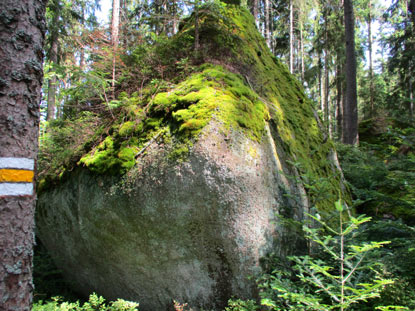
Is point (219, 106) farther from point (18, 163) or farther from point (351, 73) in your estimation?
point (351, 73)

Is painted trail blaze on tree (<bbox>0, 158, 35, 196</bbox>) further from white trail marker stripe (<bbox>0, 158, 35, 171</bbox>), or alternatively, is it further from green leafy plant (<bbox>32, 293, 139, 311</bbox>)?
green leafy plant (<bbox>32, 293, 139, 311</bbox>)

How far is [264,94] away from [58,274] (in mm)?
5369

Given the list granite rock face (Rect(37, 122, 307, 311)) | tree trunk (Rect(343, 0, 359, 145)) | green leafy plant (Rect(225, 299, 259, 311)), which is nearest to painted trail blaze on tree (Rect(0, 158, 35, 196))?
granite rock face (Rect(37, 122, 307, 311))

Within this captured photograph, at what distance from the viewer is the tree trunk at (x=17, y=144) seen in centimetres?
165

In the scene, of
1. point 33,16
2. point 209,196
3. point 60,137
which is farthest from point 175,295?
point 60,137

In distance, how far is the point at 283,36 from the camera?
70.1 feet

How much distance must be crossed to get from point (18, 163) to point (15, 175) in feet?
0.27

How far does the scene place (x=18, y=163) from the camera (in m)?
1.72

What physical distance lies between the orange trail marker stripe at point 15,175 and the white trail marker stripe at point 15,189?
1.3 inches

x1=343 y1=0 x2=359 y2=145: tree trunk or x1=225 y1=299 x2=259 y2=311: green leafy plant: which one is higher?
x1=343 y1=0 x2=359 y2=145: tree trunk

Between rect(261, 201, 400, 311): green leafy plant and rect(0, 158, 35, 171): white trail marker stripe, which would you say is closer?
rect(0, 158, 35, 171): white trail marker stripe

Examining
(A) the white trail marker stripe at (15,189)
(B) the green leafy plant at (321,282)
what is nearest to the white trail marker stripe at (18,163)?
(A) the white trail marker stripe at (15,189)

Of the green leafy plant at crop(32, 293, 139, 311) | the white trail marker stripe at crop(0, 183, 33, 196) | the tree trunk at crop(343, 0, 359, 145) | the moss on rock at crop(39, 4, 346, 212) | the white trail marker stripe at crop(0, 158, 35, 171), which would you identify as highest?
the tree trunk at crop(343, 0, 359, 145)

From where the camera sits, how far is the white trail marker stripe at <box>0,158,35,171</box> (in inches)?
65.0
